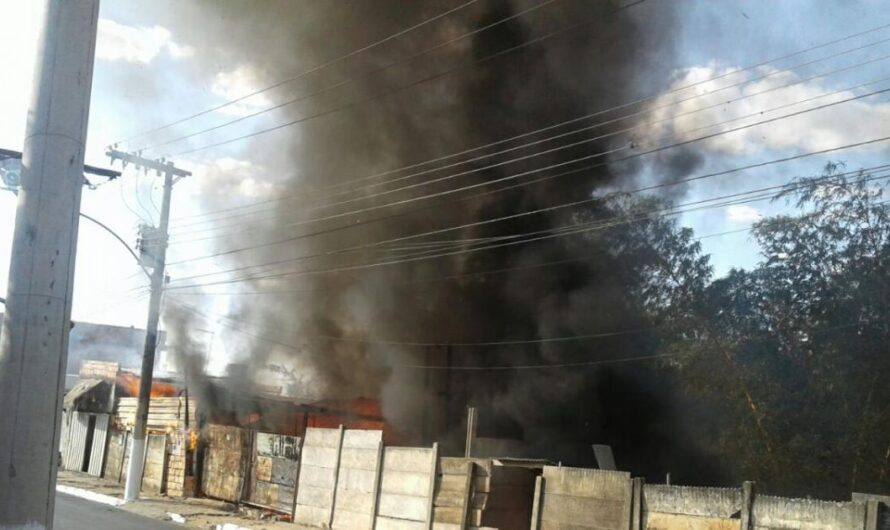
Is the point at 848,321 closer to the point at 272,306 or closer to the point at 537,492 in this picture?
the point at 537,492

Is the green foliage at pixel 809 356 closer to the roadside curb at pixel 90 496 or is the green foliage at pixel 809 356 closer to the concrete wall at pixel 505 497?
the concrete wall at pixel 505 497

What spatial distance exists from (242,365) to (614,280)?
44.3 ft

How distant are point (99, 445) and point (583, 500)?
2095 cm

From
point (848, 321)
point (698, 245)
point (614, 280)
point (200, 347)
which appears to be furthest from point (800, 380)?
point (200, 347)

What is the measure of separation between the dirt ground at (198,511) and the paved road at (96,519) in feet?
1.89

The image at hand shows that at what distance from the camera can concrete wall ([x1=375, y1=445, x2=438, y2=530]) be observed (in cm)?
1379

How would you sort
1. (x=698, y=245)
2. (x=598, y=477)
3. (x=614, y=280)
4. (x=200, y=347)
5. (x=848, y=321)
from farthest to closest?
(x=200, y=347) → (x=614, y=280) → (x=698, y=245) → (x=848, y=321) → (x=598, y=477)

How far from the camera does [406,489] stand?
1422 cm

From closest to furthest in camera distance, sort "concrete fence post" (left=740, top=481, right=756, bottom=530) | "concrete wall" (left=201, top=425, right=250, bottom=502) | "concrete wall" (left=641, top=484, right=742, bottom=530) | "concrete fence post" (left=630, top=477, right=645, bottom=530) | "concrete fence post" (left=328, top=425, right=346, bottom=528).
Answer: "concrete fence post" (left=740, top=481, right=756, bottom=530)
"concrete wall" (left=641, top=484, right=742, bottom=530)
"concrete fence post" (left=630, top=477, right=645, bottom=530)
"concrete fence post" (left=328, top=425, right=346, bottom=528)
"concrete wall" (left=201, top=425, right=250, bottom=502)

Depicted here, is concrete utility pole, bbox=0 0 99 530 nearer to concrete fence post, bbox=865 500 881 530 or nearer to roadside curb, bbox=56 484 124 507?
concrete fence post, bbox=865 500 881 530

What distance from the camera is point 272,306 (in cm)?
2906

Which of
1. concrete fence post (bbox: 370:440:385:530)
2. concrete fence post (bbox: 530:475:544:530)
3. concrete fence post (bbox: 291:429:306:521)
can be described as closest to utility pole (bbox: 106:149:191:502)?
concrete fence post (bbox: 291:429:306:521)

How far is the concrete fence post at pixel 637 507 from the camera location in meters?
10.9

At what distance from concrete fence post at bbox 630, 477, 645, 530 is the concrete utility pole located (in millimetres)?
8592
